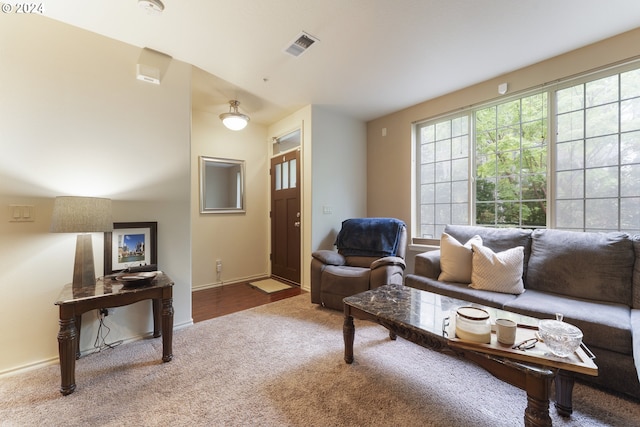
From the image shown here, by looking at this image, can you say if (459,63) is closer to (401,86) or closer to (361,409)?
(401,86)

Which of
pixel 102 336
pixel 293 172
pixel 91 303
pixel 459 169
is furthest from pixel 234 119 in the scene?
pixel 459 169

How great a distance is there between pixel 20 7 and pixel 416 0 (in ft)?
9.02

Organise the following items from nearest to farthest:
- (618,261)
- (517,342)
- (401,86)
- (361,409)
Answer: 1. (517,342)
2. (361,409)
3. (618,261)
4. (401,86)

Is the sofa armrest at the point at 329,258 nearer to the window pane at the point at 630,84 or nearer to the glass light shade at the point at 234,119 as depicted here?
the glass light shade at the point at 234,119

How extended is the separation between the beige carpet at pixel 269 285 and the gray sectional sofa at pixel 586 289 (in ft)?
6.27

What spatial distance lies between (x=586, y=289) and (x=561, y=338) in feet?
4.37

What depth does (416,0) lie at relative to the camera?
69.1 inches

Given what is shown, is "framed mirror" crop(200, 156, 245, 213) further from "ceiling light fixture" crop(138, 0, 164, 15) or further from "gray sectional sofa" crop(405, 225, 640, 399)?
"gray sectional sofa" crop(405, 225, 640, 399)

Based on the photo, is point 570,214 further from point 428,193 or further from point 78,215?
point 78,215

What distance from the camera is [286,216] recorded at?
4.00 metres

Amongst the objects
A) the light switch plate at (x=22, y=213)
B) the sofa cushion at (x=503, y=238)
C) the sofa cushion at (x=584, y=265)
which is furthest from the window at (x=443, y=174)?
the light switch plate at (x=22, y=213)

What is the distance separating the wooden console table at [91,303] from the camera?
5.13 feet

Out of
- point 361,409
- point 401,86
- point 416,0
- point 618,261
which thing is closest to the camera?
point 361,409

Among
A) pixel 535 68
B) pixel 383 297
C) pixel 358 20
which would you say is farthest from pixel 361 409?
pixel 535 68
